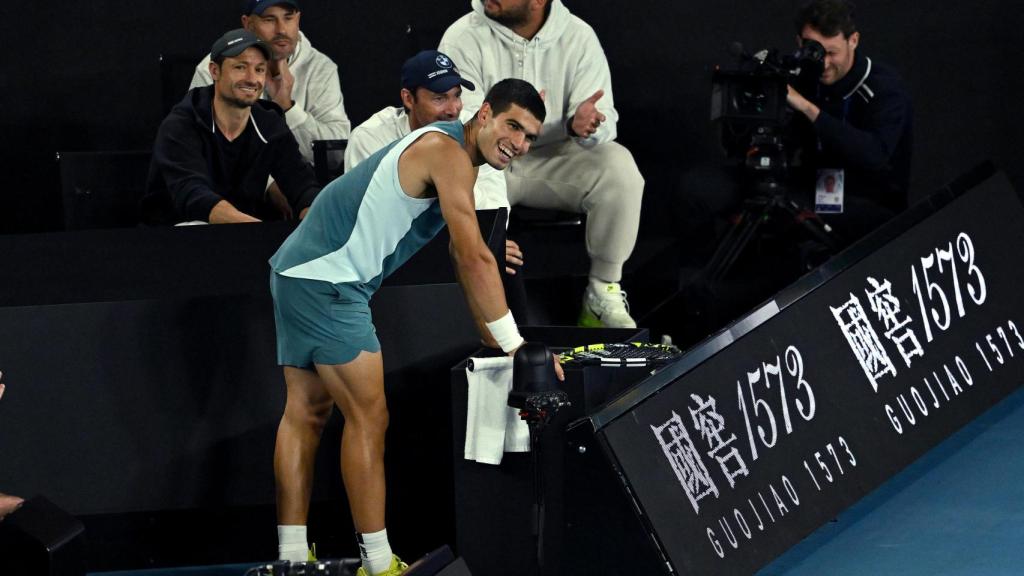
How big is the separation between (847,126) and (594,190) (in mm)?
1124

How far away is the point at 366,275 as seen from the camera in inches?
145

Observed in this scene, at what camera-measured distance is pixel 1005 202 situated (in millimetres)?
4973

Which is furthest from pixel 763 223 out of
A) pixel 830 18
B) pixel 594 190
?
pixel 830 18

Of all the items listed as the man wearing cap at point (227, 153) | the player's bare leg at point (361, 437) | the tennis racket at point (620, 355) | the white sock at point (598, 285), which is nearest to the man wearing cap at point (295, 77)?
the man wearing cap at point (227, 153)

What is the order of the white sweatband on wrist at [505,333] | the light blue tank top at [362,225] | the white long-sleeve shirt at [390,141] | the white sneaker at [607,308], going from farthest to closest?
the white sneaker at [607,308] < the white long-sleeve shirt at [390,141] < the light blue tank top at [362,225] < the white sweatband on wrist at [505,333]

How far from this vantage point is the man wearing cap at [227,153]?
486 centimetres

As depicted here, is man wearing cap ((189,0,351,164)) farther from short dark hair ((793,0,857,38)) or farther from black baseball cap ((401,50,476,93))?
short dark hair ((793,0,857,38))

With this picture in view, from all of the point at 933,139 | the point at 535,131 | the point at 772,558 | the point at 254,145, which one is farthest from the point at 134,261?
the point at 933,139

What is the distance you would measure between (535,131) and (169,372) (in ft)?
4.16

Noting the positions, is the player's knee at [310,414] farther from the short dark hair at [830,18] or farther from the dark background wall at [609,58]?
the short dark hair at [830,18]

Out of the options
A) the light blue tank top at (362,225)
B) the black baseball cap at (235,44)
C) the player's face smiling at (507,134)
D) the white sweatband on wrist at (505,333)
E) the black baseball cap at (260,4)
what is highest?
the black baseball cap at (260,4)

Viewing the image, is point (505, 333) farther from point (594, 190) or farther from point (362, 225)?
point (594, 190)

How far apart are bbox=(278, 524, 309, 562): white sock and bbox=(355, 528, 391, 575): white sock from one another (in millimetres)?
183

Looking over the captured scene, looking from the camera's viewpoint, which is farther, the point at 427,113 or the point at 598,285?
the point at 598,285
